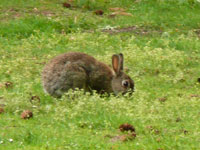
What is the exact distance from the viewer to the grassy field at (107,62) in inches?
287

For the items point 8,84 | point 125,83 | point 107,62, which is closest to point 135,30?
point 107,62

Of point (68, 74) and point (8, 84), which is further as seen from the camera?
point (8, 84)

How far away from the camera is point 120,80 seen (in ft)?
32.3

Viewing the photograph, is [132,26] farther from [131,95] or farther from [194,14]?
[131,95]

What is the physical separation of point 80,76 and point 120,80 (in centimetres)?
87

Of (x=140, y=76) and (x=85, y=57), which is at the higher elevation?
(x=85, y=57)

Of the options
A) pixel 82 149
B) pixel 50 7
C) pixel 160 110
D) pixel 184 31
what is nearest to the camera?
pixel 82 149

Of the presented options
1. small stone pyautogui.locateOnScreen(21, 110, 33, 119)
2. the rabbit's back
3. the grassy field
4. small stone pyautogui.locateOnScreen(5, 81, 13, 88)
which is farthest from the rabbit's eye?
small stone pyautogui.locateOnScreen(21, 110, 33, 119)

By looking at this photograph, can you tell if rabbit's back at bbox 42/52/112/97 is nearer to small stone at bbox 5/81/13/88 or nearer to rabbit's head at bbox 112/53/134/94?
rabbit's head at bbox 112/53/134/94

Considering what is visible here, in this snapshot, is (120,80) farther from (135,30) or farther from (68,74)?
(135,30)

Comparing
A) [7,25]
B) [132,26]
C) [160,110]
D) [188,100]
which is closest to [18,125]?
[160,110]

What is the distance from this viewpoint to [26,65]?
11.4m

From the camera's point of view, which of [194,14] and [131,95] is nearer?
[131,95]

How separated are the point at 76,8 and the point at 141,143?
35.3ft
